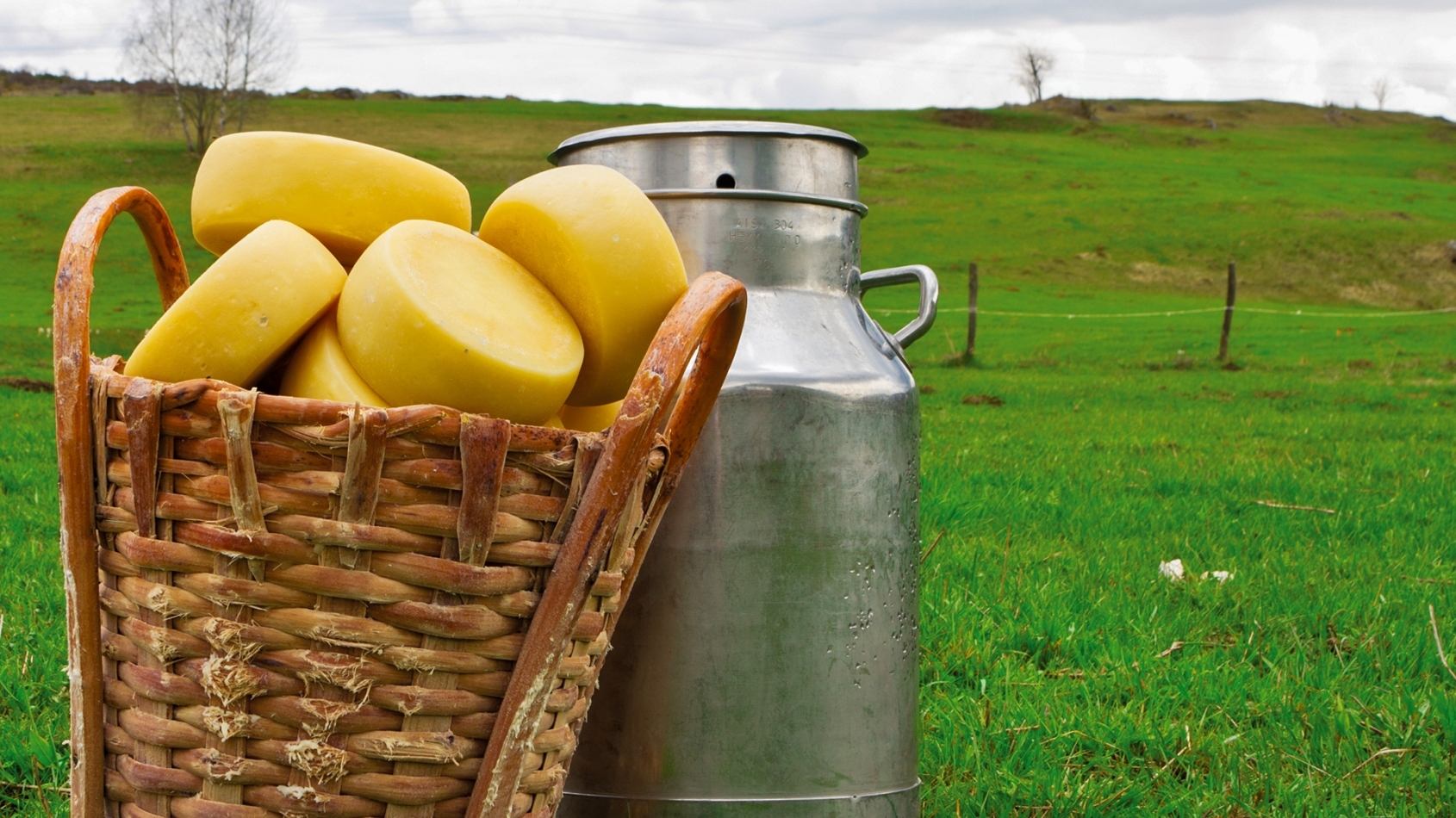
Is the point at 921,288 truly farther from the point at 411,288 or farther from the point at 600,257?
the point at 411,288

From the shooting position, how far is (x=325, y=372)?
1326 mm

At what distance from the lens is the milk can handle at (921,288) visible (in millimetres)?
1985

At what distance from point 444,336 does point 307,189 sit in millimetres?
420

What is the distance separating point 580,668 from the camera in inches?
53.2

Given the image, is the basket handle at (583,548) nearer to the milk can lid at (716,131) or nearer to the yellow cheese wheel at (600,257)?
the yellow cheese wheel at (600,257)

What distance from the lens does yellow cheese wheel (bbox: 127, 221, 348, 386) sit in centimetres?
128

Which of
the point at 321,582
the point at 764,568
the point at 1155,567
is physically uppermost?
the point at 321,582

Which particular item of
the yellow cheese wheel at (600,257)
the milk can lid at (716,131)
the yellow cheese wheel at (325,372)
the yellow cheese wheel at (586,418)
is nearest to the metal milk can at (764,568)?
the milk can lid at (716,131)

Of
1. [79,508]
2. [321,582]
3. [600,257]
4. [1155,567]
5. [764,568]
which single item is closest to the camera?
[321,582]

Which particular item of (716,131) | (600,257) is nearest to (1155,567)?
(716,131)

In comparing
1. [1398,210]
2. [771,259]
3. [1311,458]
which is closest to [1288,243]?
[1398,210]

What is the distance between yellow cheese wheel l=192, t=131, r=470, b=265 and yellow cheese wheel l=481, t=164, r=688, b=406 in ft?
0.57

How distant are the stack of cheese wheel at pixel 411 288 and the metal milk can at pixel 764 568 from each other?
0.87 ft

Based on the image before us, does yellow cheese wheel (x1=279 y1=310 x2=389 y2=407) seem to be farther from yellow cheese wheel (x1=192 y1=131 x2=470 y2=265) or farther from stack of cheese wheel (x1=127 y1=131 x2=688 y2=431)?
yellow cheese wheel (x1=192 y1=131 x2=470 y2=265)
